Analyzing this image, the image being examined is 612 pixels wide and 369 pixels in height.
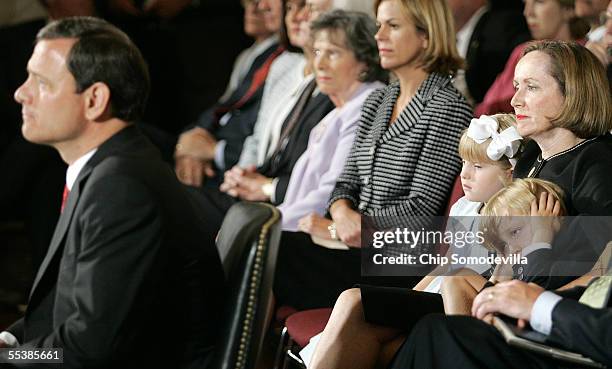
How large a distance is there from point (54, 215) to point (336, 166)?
1.78 metres

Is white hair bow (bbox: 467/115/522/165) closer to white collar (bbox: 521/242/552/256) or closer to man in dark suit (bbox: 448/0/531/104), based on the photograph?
white collar (bbox: 521/242/552/256)

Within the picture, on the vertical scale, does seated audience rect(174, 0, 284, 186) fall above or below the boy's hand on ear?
below

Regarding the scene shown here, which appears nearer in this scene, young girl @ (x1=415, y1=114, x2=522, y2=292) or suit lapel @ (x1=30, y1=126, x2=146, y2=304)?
suit lapel @ (x1=30, y1=126, x2=146, y2=304)

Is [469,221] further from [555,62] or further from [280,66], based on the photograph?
[280,66]

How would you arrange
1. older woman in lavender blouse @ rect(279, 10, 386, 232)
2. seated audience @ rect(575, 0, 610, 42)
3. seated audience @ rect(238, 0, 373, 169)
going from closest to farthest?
1. seated audience @ rect(575, 0, 610, 42)
2. older woman in lavender blouse @ rect(279, 10, 386, 232)
3. seated audience @ rect(238, 0, 373, 169)

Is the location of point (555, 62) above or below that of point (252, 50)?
above

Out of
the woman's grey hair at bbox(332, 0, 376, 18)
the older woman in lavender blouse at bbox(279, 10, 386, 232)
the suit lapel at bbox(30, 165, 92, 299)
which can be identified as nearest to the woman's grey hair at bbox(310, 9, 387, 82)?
the older woman in lavender blouse at bbox(279, 10, 386, 232)

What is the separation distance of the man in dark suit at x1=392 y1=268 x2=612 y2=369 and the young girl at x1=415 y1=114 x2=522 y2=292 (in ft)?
1.48

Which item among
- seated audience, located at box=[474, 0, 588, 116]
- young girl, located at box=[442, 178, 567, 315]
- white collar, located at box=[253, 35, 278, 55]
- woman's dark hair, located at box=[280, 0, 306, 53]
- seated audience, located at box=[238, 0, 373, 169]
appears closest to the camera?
young girl, located at box=[442, 178, 567, 315]

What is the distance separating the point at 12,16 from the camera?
6.48 meters

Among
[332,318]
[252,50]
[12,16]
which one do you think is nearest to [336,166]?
[332,318]

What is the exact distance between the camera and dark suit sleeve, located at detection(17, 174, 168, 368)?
8.01ft

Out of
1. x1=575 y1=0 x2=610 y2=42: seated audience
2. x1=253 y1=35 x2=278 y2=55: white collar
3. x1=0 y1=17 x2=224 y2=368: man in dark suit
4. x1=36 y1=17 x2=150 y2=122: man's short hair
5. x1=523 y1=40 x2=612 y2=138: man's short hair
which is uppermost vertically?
x1=575 y1=0 x2=610 y2=42: seated audience

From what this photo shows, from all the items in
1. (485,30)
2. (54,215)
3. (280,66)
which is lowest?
(54,215)
